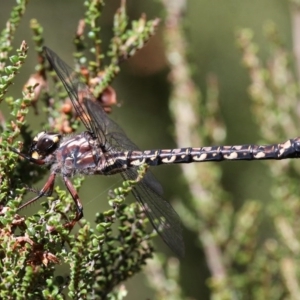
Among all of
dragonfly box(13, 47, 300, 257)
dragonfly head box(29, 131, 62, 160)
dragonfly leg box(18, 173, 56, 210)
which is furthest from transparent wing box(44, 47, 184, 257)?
dragonfly leg box(18, 173, 56, 210)

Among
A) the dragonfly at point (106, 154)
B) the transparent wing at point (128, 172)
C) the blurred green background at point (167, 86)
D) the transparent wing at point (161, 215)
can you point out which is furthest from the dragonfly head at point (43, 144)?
the blurred green background at point (167, 86)

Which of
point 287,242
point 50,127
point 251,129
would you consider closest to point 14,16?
point 50,127

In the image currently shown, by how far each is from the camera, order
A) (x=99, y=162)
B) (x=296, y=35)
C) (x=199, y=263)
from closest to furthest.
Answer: (x=99, y=162) → (x=296, y=35) → (x=199, y=263)

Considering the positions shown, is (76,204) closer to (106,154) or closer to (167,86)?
(106,154)

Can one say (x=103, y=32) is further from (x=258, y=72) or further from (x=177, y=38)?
(x=258, y=72)

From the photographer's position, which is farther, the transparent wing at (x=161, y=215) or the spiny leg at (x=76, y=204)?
the transparent wing at (x=161, y=215)

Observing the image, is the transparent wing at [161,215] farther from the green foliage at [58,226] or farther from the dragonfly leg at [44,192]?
the dragonfly leg at [44,192]

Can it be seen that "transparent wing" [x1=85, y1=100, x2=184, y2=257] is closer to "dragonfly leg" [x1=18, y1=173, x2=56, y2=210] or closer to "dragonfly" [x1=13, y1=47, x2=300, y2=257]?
"dragonfly" [x1=13, y1=47, x2=300, y2=257]
